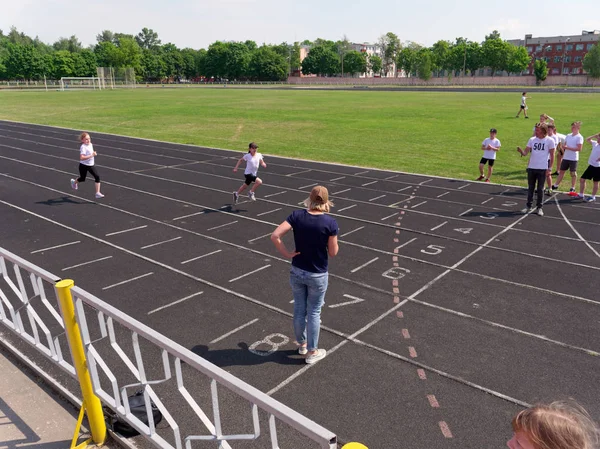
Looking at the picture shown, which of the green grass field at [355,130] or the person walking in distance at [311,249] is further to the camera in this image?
the green grass field at [355,130]

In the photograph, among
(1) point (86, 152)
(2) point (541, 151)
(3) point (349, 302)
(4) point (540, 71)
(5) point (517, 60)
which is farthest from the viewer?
(5) point (517, 60)

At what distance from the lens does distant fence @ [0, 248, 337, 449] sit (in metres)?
2.86

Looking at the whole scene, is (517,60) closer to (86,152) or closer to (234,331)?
(86,152)

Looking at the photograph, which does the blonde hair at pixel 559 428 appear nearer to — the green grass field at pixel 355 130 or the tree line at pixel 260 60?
the green grass field at pixel 355 130

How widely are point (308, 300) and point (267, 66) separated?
439ft

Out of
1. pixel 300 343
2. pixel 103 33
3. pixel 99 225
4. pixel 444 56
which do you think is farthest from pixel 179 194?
pixel 103 33

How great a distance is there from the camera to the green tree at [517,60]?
4646 inches

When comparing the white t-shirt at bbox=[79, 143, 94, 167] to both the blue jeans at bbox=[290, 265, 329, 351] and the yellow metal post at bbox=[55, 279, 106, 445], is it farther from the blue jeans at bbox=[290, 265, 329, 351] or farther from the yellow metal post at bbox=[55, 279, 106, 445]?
the yellow metal post at bbox=[55, 279, 106, 445]

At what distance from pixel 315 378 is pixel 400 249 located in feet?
15.1

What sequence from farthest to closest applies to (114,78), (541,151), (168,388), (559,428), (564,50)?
(564,50) → (114,78) → (541,151) → (168,388) → (559,428)

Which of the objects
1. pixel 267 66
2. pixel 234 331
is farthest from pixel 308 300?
pixel 267 66

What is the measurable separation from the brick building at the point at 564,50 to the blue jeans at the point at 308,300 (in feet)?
456

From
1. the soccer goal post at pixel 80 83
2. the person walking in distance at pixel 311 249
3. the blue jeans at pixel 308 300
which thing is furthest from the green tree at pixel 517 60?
the blue jeans at pixel 308 300

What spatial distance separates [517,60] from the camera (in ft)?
387
